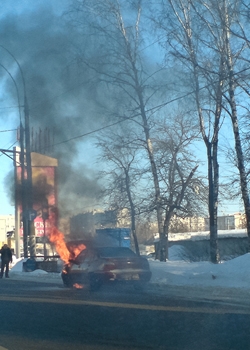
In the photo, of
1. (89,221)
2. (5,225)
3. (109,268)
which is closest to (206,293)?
(109,268)

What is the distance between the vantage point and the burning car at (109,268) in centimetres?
1455

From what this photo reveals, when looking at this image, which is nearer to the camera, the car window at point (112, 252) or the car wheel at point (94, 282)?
the car wheel at point (94, 282)

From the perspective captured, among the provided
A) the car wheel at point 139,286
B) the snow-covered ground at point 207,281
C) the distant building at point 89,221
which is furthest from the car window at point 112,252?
the distant building at point 89,221

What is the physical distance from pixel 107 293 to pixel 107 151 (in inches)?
454

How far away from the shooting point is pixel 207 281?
15.3 meters

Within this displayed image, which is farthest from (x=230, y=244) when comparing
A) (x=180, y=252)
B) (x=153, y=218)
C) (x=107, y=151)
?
(x=107, y=151)

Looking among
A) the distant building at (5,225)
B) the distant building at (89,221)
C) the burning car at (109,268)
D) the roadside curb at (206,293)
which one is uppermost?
the distant building at (5,225)

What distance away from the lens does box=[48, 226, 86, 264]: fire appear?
57.9 feet

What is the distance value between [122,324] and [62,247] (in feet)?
36.0

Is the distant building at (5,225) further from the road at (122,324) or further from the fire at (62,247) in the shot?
the road at (122,324)

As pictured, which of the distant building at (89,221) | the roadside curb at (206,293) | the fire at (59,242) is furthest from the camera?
the distant building at (89,221)

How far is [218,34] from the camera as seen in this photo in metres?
18.3

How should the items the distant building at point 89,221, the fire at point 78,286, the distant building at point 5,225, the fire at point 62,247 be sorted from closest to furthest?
the fire at point 78,286, the fire at point 62,247, the distant building at point 89,221, the distant building at point 5,225

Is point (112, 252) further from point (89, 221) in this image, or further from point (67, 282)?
point (89, 221)
